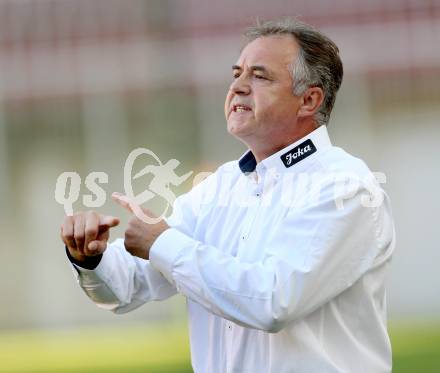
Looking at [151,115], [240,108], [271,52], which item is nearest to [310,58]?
[271,52]

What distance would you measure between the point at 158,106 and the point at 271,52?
6.55 metres

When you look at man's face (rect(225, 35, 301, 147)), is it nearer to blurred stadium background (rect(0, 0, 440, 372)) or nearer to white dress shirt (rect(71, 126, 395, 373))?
white dress shirt (rect(71, 126, 395, 373))

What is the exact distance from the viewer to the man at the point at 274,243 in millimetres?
2018

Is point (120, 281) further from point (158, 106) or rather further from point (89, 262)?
point (158, 106)

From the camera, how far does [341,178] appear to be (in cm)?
214

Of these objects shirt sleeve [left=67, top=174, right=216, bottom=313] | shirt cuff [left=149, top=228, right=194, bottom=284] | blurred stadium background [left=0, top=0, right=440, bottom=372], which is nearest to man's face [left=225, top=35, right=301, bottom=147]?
shirt sleeve [left=67, top=174, right=216, bottom=313]

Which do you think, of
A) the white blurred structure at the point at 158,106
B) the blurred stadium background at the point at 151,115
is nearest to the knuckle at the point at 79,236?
the blurred stadium background at the point at 151,115

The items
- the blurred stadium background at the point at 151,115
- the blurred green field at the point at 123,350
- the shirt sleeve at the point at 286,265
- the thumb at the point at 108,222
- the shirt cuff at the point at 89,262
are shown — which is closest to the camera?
the shirt sleeve at the point at 286,265

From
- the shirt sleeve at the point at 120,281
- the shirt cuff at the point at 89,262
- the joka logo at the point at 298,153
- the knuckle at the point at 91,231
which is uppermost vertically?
the joka logo at the point at 298,153

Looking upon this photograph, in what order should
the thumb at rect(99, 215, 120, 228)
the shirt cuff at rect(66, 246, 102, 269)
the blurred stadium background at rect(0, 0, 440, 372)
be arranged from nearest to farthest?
the thumb at rect(99, 215, 120, 228) < the shirt cuff at rect(66, 246, 102, 269) < the blurred stadium background at rect(0, 0, 440, 372)

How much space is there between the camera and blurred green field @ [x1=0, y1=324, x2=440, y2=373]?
20.7ft

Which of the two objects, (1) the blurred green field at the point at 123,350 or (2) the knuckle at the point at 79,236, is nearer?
(2) the knuckle at the point at 79,236

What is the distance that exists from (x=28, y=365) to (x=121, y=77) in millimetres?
3252

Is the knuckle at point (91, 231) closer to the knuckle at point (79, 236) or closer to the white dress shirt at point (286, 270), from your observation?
the knuckle at point (79, 236)
